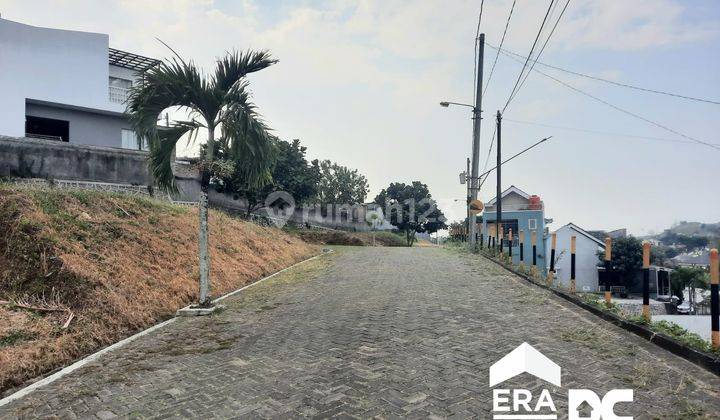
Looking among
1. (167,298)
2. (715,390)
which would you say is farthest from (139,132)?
(715,390)

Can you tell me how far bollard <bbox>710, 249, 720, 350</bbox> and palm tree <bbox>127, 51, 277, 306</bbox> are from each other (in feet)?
22.7

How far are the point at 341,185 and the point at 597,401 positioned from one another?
44446 millimetres

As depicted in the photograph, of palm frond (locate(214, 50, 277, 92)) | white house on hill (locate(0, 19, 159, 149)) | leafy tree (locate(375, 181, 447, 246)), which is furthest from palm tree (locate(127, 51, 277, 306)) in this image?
leafy tree (locate(375, 181, 447, 246))

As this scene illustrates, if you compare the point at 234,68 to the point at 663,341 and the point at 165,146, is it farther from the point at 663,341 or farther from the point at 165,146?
the point at 663,341

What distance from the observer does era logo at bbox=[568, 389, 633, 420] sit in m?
3.59

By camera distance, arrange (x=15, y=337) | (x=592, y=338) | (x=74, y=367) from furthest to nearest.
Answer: (x=592, y=338)
(x=15, y=337)
(x=74, y=367)

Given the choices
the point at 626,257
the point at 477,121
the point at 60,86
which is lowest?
the point at 626,257

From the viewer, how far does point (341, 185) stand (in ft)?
157

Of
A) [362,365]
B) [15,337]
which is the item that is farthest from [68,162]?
[362,365]

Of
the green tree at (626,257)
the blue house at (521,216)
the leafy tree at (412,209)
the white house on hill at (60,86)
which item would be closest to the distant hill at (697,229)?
the white house on hill at (60,86)

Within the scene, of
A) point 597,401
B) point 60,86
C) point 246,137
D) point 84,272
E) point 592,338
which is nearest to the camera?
point 597,401

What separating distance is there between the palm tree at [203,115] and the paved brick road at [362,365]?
2.41 meters

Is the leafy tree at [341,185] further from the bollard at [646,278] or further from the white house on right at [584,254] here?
the bollard at [646,278]

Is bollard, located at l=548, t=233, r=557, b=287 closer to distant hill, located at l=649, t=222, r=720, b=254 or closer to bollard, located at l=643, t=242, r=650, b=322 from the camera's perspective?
bollard, located at l=643, t=242, r=650, b=322
